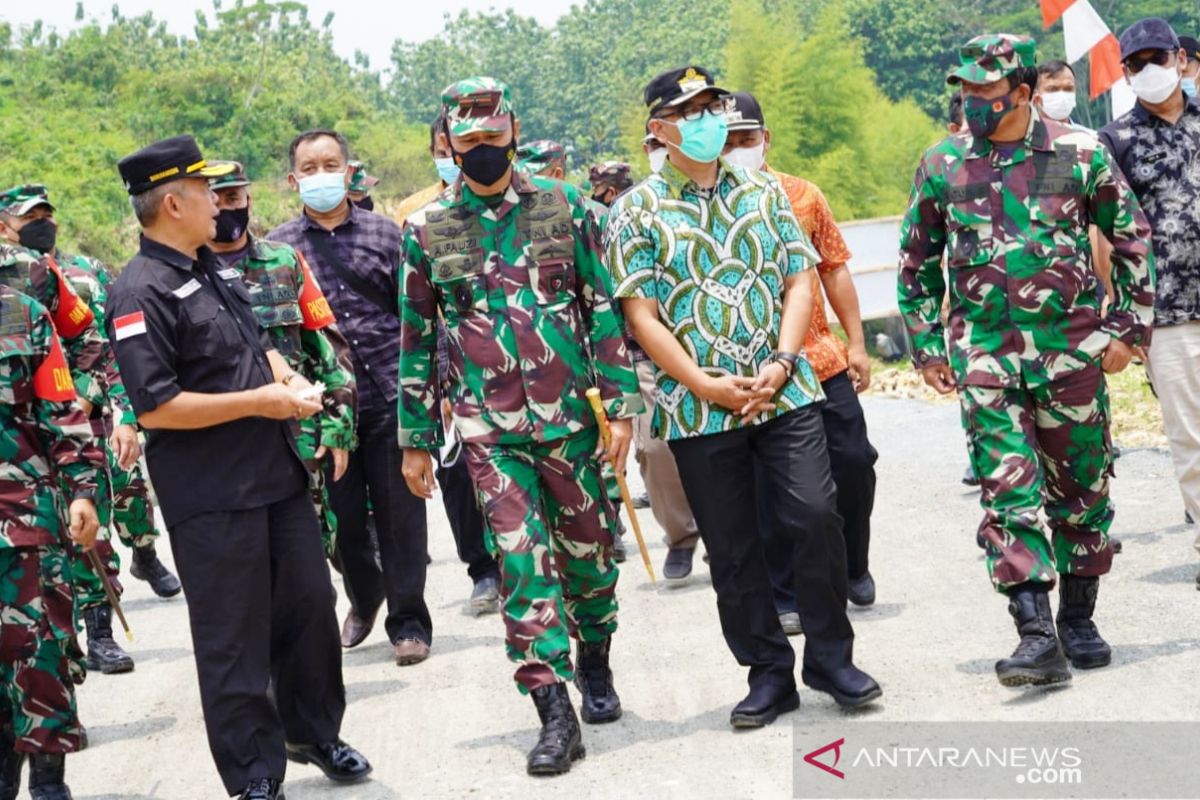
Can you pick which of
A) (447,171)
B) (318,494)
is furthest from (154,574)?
(318,494)

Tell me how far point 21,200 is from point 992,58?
482 cm

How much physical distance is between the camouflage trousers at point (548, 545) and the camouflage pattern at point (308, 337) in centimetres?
54

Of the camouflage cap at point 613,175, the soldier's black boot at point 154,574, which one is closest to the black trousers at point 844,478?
the camouflage cap at point 613,175

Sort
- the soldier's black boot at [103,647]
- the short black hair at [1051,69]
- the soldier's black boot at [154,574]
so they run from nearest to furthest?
the soldier's black boot at [103,647] → the short black hair at [1051,69] → the soldier's black boot at [154,574]

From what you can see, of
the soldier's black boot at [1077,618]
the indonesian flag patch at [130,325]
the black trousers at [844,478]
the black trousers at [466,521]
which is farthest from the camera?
the black trousers at [466,521]

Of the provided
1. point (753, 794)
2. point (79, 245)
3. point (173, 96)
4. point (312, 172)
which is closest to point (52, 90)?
point (173, 96)

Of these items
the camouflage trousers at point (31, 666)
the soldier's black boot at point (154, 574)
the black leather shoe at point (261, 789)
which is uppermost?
the camouflage trousers at point (31, 666)

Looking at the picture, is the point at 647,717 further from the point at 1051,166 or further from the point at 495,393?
the point at 1051,166

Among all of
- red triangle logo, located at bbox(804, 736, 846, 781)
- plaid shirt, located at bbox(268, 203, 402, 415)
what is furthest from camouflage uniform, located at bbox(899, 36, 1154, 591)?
plaid shirt, located at bbox(268, 203, 402, 415)

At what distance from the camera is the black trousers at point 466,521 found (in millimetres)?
9273

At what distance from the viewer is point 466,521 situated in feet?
30.8

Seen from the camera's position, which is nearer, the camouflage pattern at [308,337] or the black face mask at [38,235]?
the camouflage pattern at [308,337]

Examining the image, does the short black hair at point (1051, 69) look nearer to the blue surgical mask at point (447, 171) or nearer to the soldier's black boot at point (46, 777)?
the blue surgical mask at point (447, 171)

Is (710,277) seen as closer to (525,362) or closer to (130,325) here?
(525,362)
